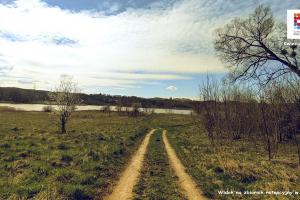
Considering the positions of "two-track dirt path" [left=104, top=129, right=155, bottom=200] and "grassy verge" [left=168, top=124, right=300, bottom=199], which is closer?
"two-track dirt path" [left=104, top=129, right=155, bottom=200]

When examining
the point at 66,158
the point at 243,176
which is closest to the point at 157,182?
the point at 243,176

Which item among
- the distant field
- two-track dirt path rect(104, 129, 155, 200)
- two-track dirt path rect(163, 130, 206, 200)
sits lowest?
two-track dirt path rect(104, 129, 155, 200)

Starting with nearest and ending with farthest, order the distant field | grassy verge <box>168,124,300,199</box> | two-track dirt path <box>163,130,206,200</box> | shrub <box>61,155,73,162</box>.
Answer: the distant field < two-track dirt path <box>163,130,206,200</box> < grassy verge <box>168,124,300,199</box> < shrub <box>61,155,73,162</box>

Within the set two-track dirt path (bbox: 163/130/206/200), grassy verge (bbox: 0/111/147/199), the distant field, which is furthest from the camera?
two-track dirt path (bbox: 163/130/206/200)

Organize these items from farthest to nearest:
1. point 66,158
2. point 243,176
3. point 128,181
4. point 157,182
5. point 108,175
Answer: point 66,158, point 108,175, point 243,176, point 128,181, point 157,182

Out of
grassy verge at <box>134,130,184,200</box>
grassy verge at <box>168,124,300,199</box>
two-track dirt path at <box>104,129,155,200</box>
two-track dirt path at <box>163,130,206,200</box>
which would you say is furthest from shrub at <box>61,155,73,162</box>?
grassy verge at <box>168,124,300,199</box>

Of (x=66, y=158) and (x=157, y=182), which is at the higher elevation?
(x=66, y=158)

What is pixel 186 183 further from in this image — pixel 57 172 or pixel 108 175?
pixel 57 172

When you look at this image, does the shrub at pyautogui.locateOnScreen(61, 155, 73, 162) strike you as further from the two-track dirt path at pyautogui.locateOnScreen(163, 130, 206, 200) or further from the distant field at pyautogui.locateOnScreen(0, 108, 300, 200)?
the two-track dirt path at pyautogui.locateOnScreen(163, 130, 206, 200)

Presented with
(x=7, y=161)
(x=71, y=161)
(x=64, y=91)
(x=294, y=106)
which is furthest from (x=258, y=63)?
(x=64, y=91)

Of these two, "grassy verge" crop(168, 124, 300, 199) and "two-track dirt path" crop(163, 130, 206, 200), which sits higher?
"grassy verge" crop(168, 124, 300, 199)

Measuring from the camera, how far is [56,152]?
18.0 m

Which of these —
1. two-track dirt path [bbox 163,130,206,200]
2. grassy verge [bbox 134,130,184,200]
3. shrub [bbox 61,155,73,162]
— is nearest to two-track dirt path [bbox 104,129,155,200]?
grassy verge [bbox 134,130,184,200]

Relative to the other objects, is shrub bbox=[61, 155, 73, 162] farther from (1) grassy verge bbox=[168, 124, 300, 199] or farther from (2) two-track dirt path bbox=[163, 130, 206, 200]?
(1) grassy verge bbox=[168, 124, 300, 199]
